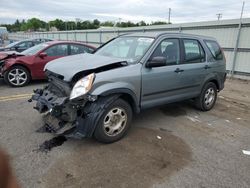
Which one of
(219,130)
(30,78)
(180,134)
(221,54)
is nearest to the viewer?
(180,134)

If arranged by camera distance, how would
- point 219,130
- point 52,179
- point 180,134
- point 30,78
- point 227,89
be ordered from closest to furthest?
point 52,179 → point 180,134 → point 219,130 → point 30,78 → point 227,89

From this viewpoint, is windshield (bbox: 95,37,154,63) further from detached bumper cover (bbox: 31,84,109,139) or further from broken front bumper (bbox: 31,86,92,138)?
broken front bumper (bbox: 31,86,92,138)

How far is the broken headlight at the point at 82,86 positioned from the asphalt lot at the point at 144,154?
0.91 meters

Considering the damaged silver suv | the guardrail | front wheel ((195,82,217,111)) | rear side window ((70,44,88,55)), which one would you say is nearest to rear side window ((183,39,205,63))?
the damaged silver suv

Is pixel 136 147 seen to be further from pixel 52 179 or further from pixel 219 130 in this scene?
pixel 219 130

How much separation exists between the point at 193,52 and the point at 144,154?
2.91 metres

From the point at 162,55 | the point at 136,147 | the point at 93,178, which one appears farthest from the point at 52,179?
the point at 162,55

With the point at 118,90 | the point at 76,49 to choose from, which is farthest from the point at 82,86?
the point at 76,49

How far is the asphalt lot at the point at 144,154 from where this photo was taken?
9.89ft

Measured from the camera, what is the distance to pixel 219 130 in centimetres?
479

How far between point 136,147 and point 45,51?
5.86 meters

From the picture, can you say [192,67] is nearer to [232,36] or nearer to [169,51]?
[169,51]

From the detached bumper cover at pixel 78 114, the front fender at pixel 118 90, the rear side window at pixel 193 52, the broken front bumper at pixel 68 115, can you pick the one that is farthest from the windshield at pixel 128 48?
the broken front bumper at pixel 68 115

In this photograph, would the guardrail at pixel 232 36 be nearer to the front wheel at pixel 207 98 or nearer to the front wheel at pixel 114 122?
the front wheel at pixel 207 98
